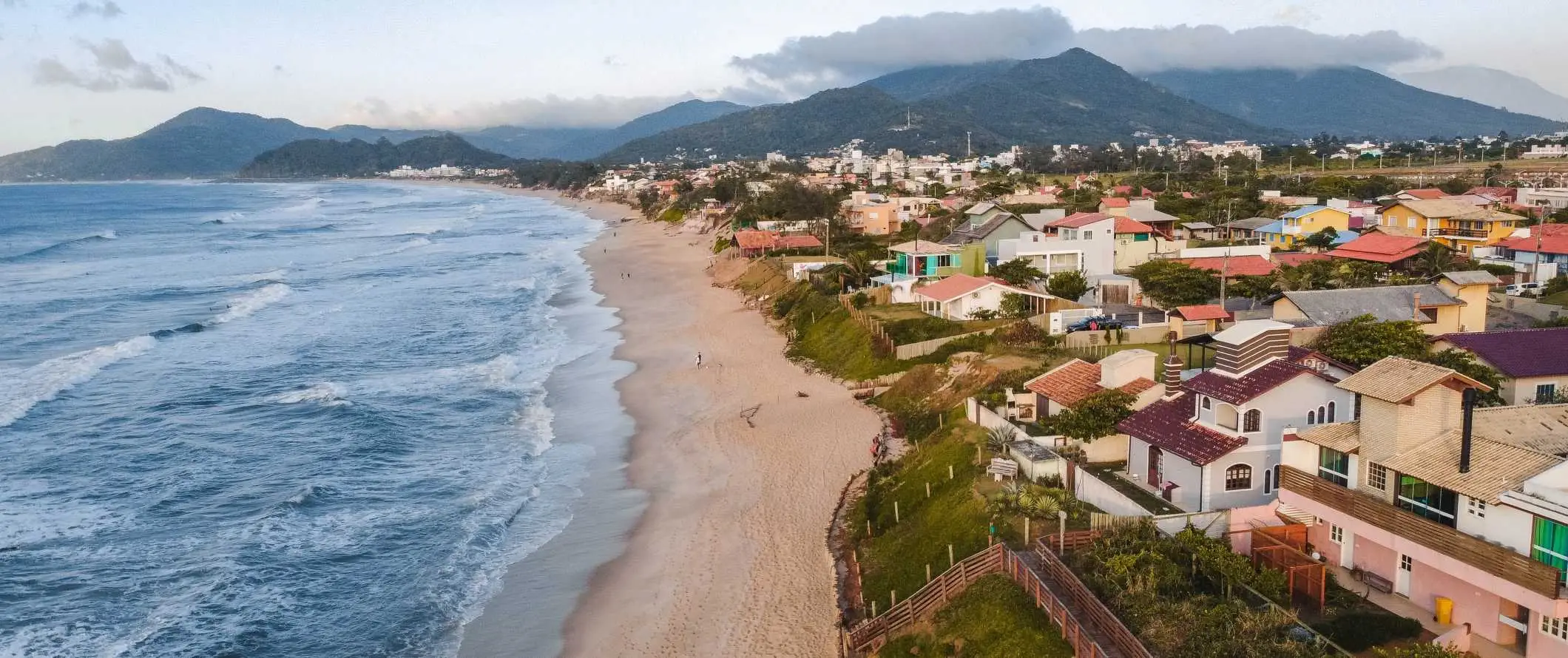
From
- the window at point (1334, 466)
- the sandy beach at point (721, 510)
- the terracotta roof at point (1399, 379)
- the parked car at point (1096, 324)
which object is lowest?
the sandy beach at point (721, 510)

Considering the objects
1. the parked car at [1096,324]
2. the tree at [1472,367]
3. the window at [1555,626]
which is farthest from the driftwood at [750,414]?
the window at [1555,626]

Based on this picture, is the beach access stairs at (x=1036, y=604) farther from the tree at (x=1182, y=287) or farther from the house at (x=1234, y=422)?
the tree at (x=1182, y=287)

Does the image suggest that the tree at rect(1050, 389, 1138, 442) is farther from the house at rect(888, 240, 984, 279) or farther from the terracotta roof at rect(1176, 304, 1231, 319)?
the house at rect(888, 240, 984, 279)

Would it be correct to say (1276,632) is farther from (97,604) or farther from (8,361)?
(8,361)

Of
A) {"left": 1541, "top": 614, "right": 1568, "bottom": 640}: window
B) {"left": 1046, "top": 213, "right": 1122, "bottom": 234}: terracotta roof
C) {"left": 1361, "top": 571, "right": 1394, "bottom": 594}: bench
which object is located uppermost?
{"left": 1046, "top": 213, "right": 1122, "bottom": 234}: terracotta roof

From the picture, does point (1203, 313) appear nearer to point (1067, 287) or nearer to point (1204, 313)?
point (1204, 313)

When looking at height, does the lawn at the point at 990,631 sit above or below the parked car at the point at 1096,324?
below

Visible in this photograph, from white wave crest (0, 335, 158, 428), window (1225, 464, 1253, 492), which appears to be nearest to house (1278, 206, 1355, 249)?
window (1225, 464, 1253, 492)

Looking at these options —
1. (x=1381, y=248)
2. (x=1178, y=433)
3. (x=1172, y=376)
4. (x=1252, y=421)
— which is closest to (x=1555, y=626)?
(x=1252, y=421)
